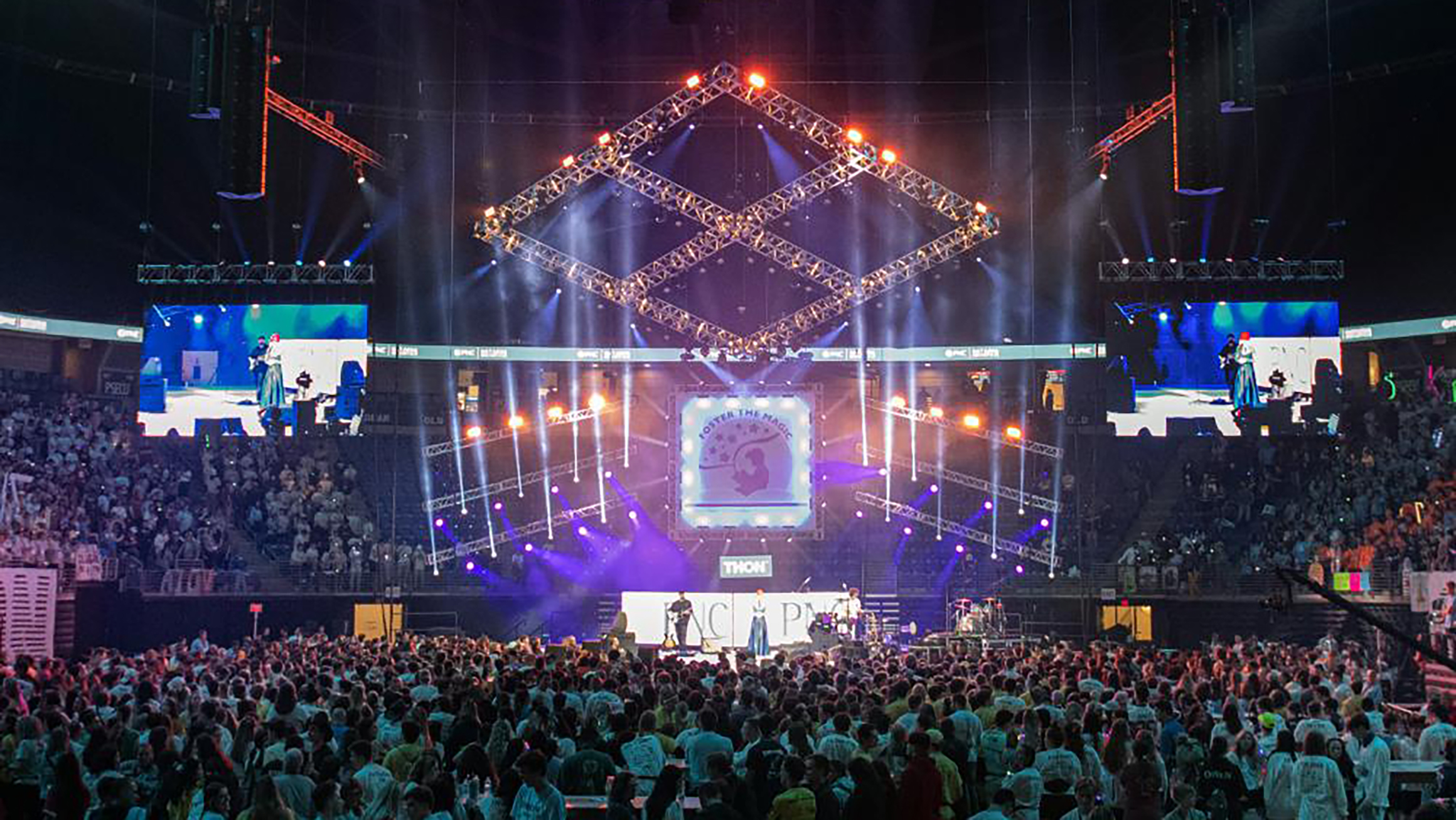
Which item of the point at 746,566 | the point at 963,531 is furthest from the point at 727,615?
the point at 963,531

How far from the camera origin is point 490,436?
36.1 metres

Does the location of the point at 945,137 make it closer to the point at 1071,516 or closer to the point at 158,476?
the point at 1071,516

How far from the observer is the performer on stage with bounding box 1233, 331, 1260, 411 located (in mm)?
31375

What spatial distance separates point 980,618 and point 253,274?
1706 cm

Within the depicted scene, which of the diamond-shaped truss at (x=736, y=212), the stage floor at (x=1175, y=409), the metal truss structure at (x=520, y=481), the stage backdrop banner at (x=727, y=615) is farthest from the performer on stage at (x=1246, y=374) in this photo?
the metal truss structure at (x=520, y=481)

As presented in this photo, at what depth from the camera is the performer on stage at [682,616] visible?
31.7m

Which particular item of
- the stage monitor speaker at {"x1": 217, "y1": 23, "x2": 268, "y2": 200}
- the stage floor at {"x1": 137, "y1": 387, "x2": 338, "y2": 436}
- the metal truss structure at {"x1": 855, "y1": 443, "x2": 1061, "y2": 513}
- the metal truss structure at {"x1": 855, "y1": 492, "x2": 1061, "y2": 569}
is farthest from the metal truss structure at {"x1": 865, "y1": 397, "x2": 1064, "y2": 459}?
the stage monitor speaker at {"x1": 217, "y1": 23, "x2": 268, "y2": 200}

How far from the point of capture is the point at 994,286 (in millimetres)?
38375

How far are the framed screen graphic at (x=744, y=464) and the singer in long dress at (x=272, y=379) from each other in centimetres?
861

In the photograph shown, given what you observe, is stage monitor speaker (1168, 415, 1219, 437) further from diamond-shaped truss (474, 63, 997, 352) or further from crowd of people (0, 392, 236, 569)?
crowd of people (0, 392, 236, 569)

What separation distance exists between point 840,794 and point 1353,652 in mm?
15759

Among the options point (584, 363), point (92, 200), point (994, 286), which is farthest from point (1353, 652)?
point (92, 200)

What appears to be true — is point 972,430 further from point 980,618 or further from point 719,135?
point 719,135

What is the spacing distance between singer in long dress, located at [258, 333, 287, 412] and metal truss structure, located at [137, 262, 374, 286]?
4.29ft
